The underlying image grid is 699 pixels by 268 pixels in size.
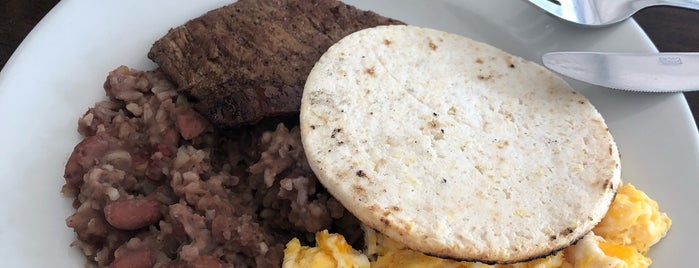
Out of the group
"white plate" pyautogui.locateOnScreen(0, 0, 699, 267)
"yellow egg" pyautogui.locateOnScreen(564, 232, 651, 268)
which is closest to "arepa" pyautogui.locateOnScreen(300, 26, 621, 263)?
"yellow egg" pyautogui.locateOnScreen(564, 232, 651, 268)

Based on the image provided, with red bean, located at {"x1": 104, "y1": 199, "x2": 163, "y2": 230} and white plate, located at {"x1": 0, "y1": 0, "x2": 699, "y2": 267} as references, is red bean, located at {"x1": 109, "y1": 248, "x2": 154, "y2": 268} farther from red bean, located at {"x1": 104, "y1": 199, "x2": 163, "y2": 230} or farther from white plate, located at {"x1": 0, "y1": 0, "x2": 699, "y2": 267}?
white plate, located at {"x1": 0, "y1": 0, "x2": 699, "y2": 267}

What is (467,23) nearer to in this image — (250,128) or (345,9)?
(345,9)

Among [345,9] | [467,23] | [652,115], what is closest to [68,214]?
[345,9]

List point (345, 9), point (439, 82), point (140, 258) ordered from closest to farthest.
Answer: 1. point (140, 258)
2. point (439, 82)
3. point (345, 9)

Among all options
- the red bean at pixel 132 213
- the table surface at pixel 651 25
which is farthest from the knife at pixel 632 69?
the red bean at pixel 132 213

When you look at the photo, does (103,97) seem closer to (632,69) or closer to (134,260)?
(134,260)
